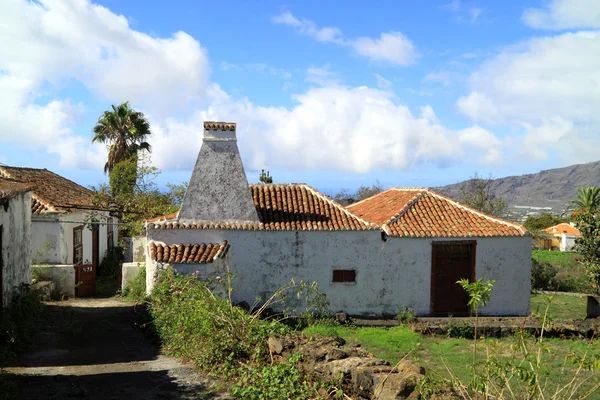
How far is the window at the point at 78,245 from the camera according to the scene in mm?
20984

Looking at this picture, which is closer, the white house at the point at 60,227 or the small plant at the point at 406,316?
the small plant at the point at 406,316

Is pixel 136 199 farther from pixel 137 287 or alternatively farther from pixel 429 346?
pixel 429 346

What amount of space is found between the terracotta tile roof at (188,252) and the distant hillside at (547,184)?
110 meters

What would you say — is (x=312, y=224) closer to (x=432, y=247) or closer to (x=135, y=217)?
(x=432, y=247)

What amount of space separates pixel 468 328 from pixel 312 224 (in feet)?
18.1

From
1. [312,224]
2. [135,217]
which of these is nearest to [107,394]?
[312,224]

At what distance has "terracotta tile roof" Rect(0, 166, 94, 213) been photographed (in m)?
19.4

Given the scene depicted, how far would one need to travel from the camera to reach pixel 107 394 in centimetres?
853

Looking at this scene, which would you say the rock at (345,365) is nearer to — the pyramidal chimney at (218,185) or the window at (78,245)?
the pyramidal chimney at (218,185)

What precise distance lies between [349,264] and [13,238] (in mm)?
9561

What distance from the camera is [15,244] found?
1455cm

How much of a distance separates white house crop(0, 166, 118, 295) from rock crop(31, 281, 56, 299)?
2.01 feet

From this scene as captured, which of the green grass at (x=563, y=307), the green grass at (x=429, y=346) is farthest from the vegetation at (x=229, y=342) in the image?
the green grass at (x=563, y=307)

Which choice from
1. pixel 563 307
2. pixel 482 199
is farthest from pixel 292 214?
pixel 482 199
